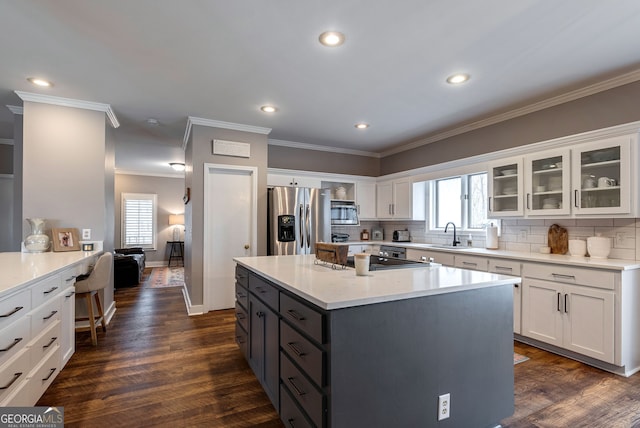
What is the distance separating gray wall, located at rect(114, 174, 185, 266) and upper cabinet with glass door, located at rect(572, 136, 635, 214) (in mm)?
8879

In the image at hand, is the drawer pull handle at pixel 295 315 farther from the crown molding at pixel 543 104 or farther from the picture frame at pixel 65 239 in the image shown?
the crown molding at pixel 543 104

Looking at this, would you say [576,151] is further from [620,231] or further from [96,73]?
[96,73]

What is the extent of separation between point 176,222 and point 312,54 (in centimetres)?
765

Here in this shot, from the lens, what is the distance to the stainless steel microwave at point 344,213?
5387 mm

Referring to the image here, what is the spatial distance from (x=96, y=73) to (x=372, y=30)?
2.47 meters

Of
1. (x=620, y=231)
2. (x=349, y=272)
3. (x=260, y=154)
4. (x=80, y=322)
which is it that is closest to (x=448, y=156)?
(x=620, y=231)

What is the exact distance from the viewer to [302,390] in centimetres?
154

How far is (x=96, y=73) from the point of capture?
2871mm

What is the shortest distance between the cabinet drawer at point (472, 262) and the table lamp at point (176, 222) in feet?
24.9

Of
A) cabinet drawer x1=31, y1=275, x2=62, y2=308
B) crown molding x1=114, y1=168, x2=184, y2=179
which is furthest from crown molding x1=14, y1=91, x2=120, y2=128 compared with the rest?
crown molding x1=114, y1=168, x2=184, y2=179

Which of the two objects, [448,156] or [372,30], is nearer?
[372,30]

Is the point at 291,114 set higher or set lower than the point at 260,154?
higher

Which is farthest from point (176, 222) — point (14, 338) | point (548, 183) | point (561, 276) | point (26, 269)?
point (561, 276)

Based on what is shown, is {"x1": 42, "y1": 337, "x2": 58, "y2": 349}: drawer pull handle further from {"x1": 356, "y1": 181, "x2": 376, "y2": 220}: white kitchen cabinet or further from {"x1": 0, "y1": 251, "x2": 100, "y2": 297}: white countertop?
{"x1": 356, "y1": 181, "x2": 376, "y2": 220}: white kitchen cabinet
